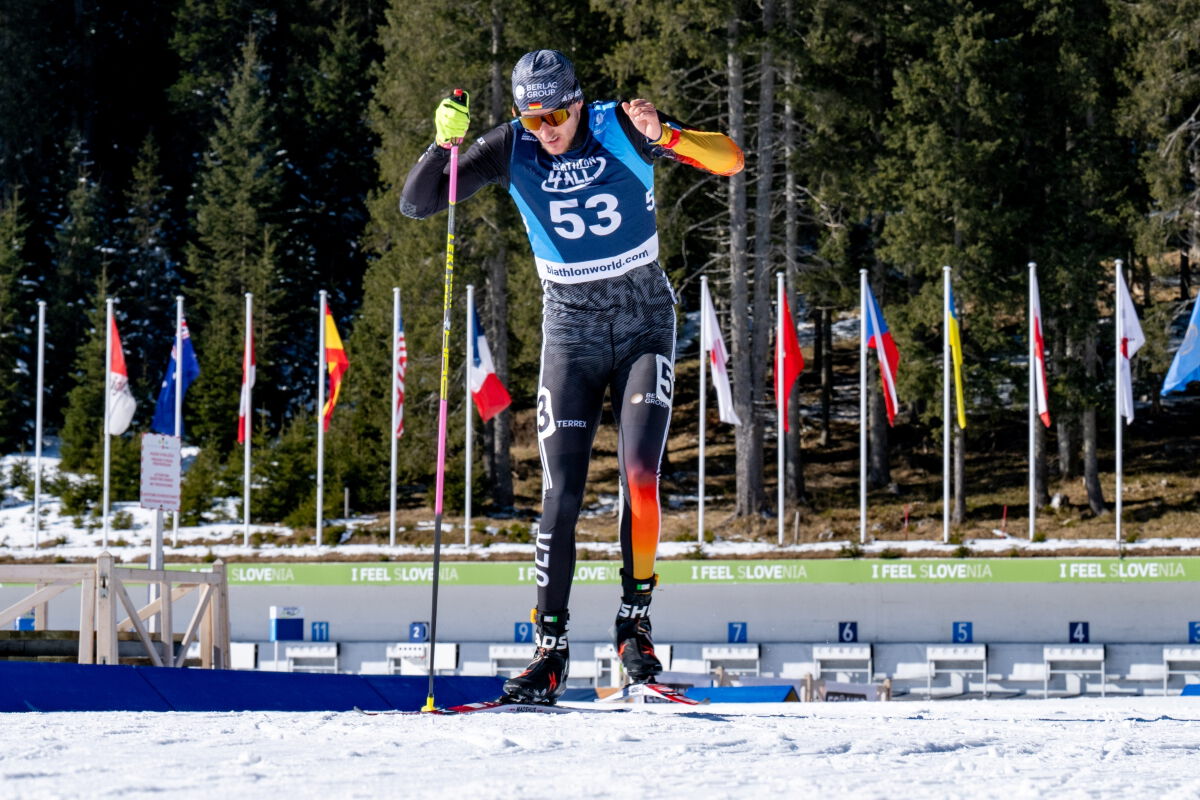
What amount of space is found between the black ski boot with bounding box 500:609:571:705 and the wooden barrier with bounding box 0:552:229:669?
4385 mm

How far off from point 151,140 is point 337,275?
7.13 metres

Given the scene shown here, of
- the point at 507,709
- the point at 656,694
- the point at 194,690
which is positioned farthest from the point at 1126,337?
the point at 507,709

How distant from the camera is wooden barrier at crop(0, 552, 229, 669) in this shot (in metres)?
9.46

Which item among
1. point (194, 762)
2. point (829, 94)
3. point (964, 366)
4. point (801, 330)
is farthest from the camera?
point (801, 330)

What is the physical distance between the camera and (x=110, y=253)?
156ft

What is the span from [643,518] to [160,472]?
9311 mm

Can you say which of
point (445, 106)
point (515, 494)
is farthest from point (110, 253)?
point (445, 106)

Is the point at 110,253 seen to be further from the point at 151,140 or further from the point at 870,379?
the point at 870,379

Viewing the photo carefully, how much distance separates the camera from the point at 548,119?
227 inches

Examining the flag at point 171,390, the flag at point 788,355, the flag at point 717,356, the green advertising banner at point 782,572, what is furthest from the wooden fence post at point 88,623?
the flag at point 788,355

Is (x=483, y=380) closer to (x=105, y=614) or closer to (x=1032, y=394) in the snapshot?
(x=1032, y=394)

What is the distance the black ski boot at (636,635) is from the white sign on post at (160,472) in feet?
28.5

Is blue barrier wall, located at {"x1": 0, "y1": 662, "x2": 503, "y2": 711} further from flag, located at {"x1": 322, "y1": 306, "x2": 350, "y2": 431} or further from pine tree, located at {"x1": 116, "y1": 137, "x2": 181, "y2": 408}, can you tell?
pine tree, located at {"x1": 116, "y1": 137, "x2": 181, "y2": 408}

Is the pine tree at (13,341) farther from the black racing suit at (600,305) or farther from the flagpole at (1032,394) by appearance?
the black racing suit at (600,305)
